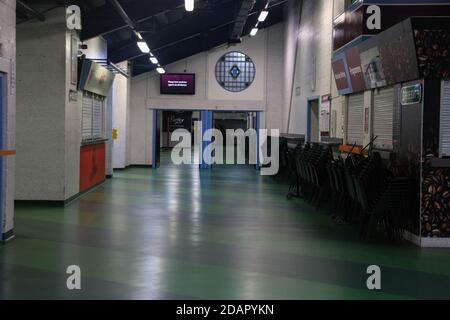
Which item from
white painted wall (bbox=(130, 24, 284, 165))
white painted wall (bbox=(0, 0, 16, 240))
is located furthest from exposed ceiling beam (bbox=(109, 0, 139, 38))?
white painted wall (bbox=(130, 24, 284, 165))

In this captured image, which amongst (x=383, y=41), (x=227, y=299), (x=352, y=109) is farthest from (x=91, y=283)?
(x=352, y=109)

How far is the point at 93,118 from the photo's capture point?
1223cm

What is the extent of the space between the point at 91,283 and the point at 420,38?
161 inches

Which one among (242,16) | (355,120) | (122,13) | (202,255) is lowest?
(202,255)

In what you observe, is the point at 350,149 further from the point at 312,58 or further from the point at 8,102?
the point at 8,102

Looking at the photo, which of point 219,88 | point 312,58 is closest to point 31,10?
point 312,58

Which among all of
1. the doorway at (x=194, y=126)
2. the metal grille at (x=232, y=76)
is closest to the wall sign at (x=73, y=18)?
the doorway at (x=194, y=126)

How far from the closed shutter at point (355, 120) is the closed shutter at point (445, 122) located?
8.87ft

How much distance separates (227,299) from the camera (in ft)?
14.5

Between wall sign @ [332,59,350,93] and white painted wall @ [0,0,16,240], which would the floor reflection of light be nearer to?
white painted wall @ [0,0,16,240]

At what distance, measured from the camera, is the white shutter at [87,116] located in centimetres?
1122

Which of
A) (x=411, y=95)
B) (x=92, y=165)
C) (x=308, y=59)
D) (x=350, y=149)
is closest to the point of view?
(x=411, y=95)

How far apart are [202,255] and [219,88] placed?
12944 millimetres

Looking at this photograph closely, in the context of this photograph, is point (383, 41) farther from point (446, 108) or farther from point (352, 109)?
point (352, 109)
